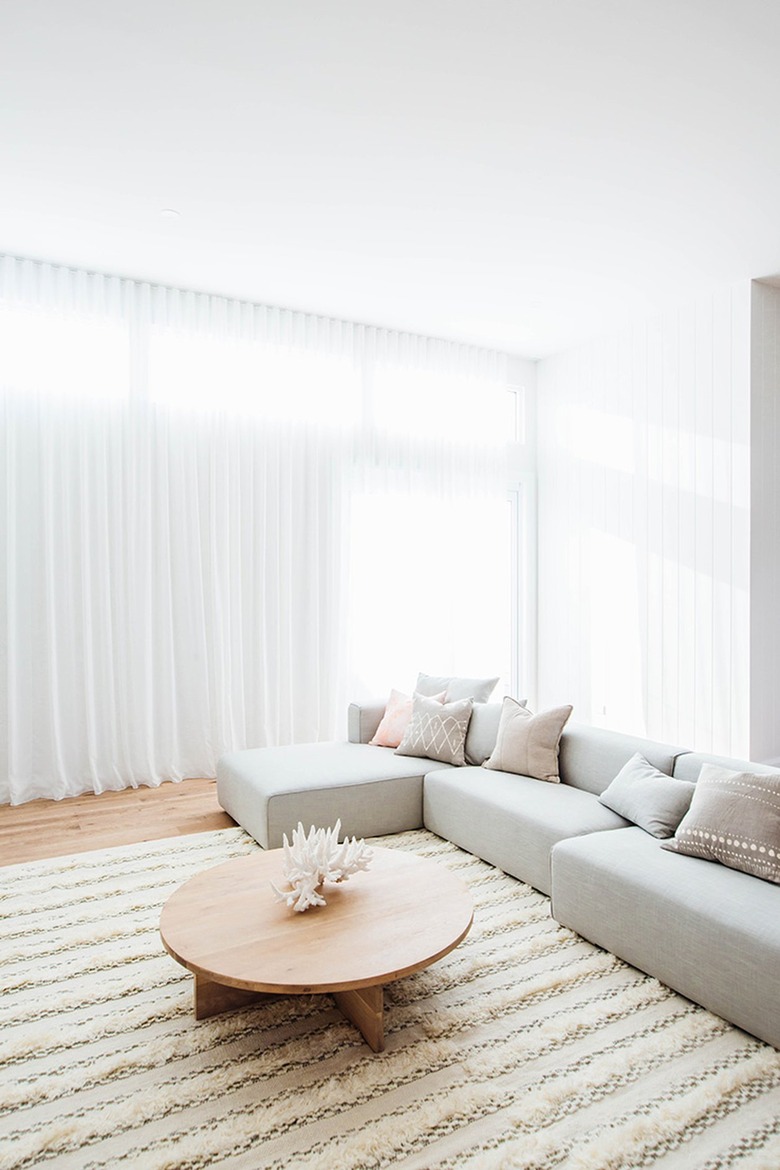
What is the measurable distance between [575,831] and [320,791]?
1.20 metres

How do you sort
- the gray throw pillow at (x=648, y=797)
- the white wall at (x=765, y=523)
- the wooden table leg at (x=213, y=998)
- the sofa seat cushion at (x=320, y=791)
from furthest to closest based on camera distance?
the white wall at (x=765, y=523)
the sofa seat cushion at (x=320, y=791)
the gray throw pillow at (x=648, y=797)
the wooden table leg at (x=213, y=998)

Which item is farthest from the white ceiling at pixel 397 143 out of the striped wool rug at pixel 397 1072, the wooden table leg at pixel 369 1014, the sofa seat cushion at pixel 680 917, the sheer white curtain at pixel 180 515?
the striped wool rug at pixel 397 1072

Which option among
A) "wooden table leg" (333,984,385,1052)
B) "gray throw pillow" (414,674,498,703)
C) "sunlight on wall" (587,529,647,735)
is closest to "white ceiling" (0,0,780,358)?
"sunlight on wall" (587,529,647,735)

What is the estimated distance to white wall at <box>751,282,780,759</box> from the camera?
4.60m

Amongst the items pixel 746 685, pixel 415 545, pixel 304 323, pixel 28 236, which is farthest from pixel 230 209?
pixel 746 685

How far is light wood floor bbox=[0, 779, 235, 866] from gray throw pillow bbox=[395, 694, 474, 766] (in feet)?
3.38

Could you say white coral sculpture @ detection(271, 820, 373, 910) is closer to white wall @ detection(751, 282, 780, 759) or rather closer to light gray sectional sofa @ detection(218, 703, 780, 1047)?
light gray sectional sofa @ detection(218, 703, 780, 1047)

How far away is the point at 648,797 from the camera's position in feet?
9.32

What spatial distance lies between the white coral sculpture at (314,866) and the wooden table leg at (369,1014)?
280 mm

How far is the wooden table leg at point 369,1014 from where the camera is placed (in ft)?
6.57

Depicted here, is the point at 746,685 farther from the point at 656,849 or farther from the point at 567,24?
the point at 567,24

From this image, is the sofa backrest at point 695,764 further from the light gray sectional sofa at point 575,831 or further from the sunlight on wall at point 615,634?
the sunlight on wall at point 615,634

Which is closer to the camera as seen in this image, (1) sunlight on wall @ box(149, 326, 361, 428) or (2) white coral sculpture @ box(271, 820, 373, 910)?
(2) white coral sculpture @ box(271, 820, 373, 910)

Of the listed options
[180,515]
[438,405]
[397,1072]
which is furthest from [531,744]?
[438,405]
